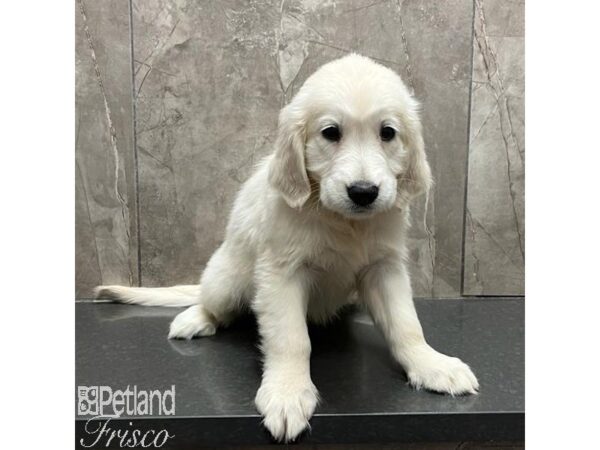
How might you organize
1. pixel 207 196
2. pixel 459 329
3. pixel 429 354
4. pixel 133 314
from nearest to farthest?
pixel 429 354, pixel 459 329, pixel 133 314, pixel 207 196

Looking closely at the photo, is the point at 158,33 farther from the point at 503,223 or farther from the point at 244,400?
the point at 503,223

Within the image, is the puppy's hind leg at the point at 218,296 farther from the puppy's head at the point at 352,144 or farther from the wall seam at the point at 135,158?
the wall seam at the point at 135,158

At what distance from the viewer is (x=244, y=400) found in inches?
63.5

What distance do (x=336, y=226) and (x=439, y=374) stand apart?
60 cm

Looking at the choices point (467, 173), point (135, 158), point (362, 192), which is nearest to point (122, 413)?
point (362, 192)

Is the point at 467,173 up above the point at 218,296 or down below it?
above

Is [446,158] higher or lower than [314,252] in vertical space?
higher

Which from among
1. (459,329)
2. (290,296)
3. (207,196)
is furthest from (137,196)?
(459,329)

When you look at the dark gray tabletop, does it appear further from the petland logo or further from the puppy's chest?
the puppy's chest

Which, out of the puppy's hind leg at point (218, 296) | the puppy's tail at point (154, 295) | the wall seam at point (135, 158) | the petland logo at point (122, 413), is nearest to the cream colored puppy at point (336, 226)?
the puppy's hind leg at point (218, 296)

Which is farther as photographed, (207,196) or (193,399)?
(207,196)

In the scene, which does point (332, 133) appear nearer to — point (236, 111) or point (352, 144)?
point (352, 144)

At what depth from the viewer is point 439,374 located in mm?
1657

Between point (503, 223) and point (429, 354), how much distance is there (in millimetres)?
1288
